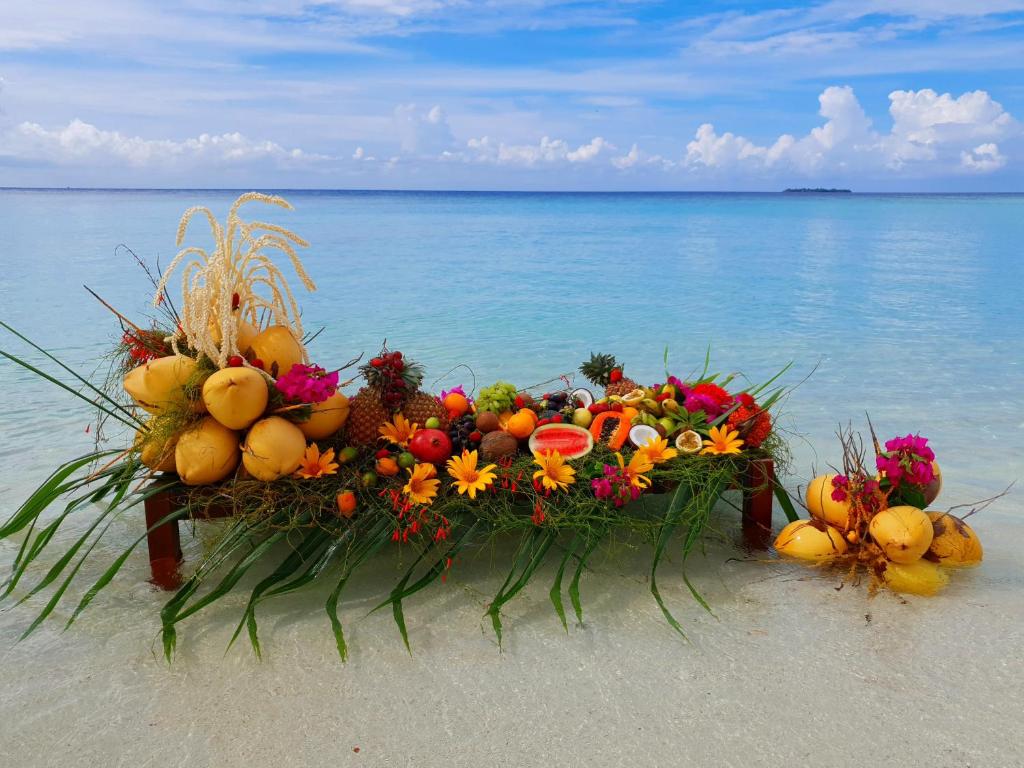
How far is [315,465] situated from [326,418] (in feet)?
0.63

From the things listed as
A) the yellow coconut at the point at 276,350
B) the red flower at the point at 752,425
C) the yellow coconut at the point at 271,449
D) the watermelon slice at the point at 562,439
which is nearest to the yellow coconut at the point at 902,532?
the red flower at the point at 752,425

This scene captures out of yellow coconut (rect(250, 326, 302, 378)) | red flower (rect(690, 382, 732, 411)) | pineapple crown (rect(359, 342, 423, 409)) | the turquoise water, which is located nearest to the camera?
yellow coconut (rect(250, 326, 302, 378))

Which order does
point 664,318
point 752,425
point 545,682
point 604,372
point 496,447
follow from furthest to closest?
point 664,318 < point 604,372 < point 752,425 < point 496,447 < point 545,682

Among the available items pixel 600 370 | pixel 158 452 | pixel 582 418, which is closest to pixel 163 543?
pixel 158 452

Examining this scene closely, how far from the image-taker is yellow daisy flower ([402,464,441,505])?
2.94 metres

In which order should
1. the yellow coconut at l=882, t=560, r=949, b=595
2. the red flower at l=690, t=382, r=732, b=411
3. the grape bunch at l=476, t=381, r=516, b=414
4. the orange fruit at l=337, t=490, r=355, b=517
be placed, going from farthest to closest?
1. the red flower at l=690, t=382, r=732, b=411
2. the grape bunch at l=476, t=381, r=516, b=414
3. the yellow coconut at l=882, t=560, r=949, b=595
4. the orange fruit at l=337, t=490, r=355, b=517

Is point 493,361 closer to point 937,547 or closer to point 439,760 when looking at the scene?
point 937,547

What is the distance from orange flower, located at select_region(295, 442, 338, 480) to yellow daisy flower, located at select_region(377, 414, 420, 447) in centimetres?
24

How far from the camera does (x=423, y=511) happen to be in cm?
292

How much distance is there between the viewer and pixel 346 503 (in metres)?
2.93

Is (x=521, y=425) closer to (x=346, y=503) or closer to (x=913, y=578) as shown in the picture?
(x=346, y=503)

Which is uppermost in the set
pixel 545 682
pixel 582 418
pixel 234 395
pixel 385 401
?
pixel 234 395

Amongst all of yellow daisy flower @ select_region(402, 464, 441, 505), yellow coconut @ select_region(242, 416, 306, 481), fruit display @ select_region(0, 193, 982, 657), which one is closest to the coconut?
fruit display @ select_region(0, 193, 982, 657)

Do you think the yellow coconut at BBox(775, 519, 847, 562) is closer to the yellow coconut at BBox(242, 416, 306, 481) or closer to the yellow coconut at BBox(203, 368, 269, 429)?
the yellow coconut at BBox(242, 416, 306, 481)
